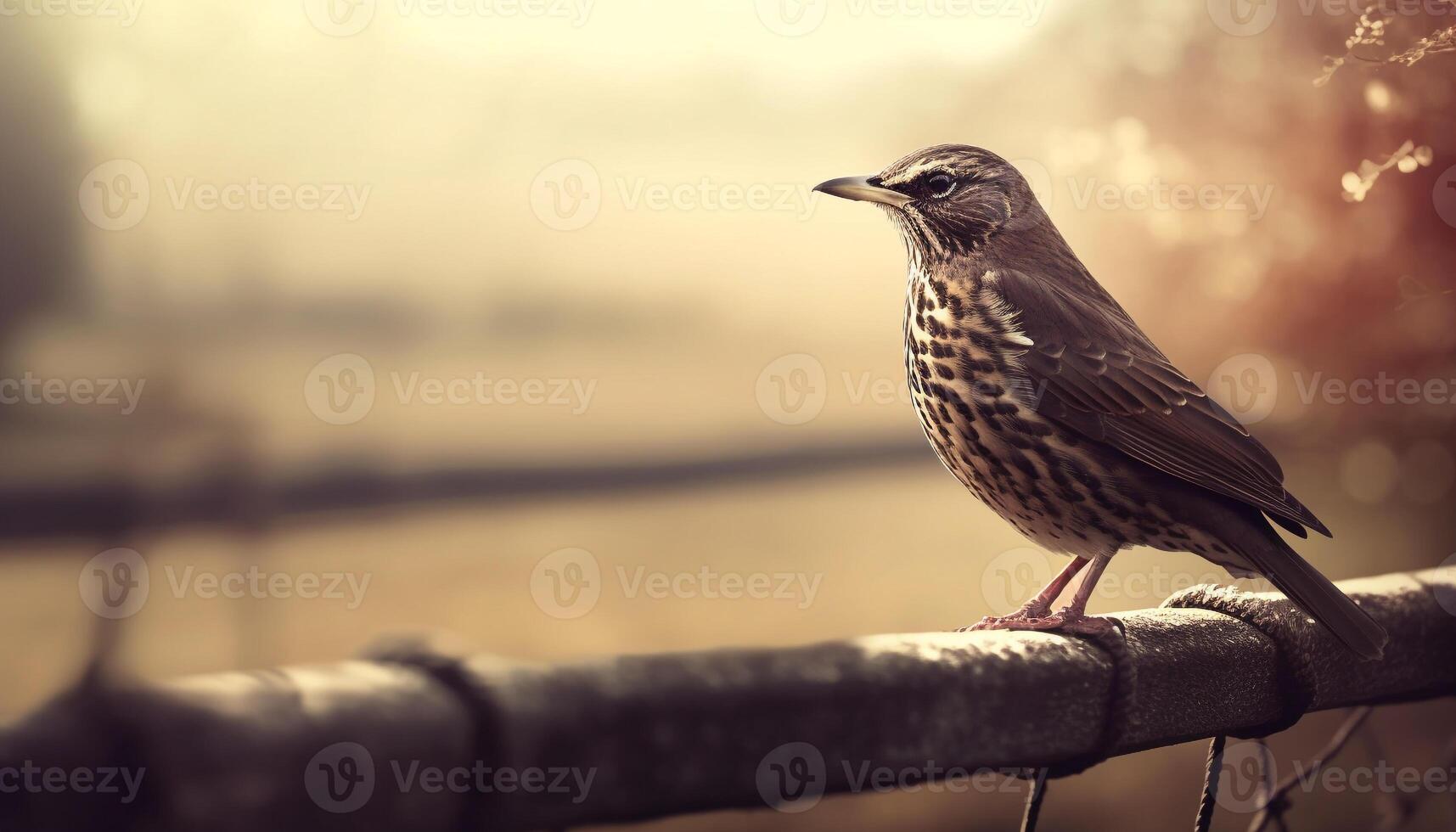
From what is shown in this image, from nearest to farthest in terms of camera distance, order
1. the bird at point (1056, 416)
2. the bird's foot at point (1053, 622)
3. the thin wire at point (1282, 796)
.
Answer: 1. the bird's foot at point (1053, 622)
2. the thin wire at point (1282, 796)
3. the bird at point (1056, 416)

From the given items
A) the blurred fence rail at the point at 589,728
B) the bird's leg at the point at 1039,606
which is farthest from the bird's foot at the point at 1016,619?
the blurred fence rail at the point at 589,728

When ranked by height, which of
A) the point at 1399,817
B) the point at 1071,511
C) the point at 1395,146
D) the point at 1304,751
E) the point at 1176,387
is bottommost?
the point at 1304,751

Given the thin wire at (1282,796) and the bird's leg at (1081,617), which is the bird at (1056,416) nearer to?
the bird's leg at (1081,617)

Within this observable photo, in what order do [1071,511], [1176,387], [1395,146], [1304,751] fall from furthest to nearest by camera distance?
[1304,751], [1395,146], [1176,387], [1071,511]

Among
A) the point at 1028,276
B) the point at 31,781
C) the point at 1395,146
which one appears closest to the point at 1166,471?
the point at 1028,276

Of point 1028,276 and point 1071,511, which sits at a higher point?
point 1028,276

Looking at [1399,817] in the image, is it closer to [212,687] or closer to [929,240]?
[929,240]
